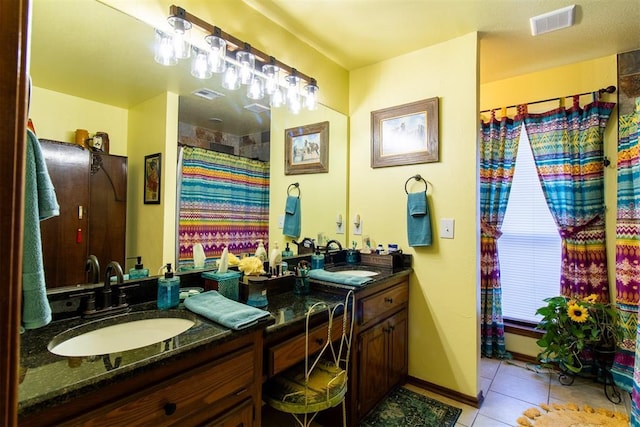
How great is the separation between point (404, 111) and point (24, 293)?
→ 2237mm

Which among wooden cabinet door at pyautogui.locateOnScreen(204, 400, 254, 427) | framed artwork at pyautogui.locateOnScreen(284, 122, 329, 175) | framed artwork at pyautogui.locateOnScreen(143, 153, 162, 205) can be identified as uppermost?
framed artwork at pyautogui.locateOnScreen(284, 122, 329, 175)

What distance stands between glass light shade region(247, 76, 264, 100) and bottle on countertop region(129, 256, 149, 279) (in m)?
1.08

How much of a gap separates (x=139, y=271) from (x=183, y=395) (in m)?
0.68

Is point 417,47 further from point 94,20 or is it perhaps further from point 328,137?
point 94,20

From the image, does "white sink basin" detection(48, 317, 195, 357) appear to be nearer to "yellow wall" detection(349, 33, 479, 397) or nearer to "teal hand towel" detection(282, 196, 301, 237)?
"teal hand towel" detection(282, 196, 301, 237)

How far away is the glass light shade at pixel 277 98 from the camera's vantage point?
1.97 m

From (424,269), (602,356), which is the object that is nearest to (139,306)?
(424,269)

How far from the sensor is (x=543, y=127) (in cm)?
253

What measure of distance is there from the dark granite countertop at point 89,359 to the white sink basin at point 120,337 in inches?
0.9

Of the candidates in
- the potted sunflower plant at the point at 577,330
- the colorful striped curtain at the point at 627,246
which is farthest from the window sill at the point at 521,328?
the colorful striped curtain at the point at 627,246

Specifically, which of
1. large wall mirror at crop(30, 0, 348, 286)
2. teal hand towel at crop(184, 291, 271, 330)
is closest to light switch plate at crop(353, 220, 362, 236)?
large wall mirror at crop(30, 0, 348, 286)

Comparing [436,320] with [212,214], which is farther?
[436,320]

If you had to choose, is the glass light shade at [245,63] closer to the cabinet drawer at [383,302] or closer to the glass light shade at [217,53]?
the glass light shade at [217,53]

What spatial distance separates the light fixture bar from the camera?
1375 mm
